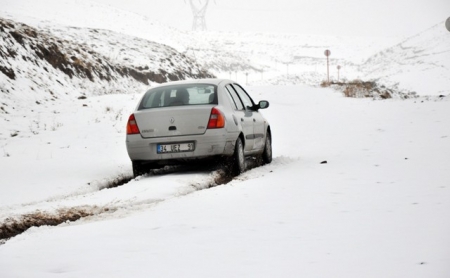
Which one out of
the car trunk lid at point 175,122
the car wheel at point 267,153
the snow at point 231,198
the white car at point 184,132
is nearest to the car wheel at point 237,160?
the white car at point 184,132

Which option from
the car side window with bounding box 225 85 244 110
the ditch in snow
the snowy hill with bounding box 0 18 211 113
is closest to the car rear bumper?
the car side window with bounding box 225 85 244 110

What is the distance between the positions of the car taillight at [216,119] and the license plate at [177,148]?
426 mm

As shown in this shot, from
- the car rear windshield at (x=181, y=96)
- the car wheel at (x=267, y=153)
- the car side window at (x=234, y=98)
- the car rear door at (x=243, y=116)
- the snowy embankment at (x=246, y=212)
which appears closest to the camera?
the snowy embankment at (x=246, y=212)

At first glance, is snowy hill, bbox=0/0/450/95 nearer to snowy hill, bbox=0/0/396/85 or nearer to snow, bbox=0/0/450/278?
snowy hill, bbox=0/0/396/85

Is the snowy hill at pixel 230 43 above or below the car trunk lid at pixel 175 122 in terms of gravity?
above

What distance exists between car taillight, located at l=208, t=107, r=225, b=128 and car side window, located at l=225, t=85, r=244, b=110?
978 millimetres

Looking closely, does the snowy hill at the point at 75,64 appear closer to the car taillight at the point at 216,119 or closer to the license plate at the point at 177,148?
the license plate at the point at 177,148

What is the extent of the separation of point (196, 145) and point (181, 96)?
1.03 meters

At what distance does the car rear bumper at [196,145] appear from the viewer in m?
9.54

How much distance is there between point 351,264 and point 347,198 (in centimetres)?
281

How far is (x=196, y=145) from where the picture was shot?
955 centimetres

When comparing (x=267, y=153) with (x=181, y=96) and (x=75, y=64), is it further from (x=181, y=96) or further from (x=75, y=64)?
(x=75, y=64)

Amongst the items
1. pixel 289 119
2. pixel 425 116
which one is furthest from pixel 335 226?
pixel 289 119

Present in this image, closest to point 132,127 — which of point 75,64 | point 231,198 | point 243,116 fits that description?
point 243,116
